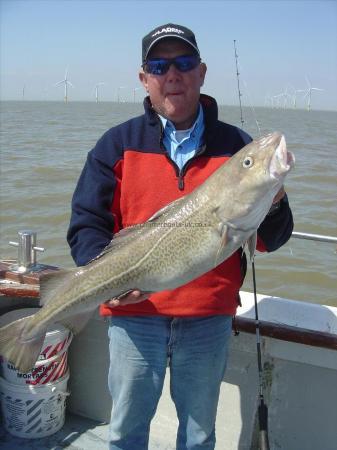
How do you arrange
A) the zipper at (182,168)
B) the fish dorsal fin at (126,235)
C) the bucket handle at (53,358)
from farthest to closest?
the bucket handle at (53,358), the zipper at (182,168), the fish dorsal fin at (126,235)

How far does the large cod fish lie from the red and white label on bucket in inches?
41.7

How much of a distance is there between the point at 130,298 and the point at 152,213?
1.56ft

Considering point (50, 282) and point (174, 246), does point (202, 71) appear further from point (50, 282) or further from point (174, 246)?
point (50, 282)

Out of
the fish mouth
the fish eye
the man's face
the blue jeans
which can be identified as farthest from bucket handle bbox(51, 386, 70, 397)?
the fish mouth

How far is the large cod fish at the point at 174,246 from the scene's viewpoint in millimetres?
2385

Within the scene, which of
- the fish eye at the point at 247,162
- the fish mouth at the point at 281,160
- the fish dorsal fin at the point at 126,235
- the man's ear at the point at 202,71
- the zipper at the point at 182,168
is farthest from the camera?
the man's ear at the point at 202,71

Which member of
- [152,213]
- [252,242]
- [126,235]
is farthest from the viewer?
[152,213]

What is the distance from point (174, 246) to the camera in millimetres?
2559

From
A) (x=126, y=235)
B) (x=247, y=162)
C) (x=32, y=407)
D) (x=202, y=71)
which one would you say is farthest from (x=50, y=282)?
(x=32, y=407)

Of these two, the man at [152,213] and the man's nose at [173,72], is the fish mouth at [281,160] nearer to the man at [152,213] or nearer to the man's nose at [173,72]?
the man at [152,213]

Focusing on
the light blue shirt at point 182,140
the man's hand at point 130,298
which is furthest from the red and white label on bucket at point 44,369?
the light blue shirt at point 182,140

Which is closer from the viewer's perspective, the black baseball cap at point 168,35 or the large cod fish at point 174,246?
the large cod fish at point 174,246

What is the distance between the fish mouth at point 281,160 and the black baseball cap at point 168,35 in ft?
2.96

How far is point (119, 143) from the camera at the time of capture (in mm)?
2891
